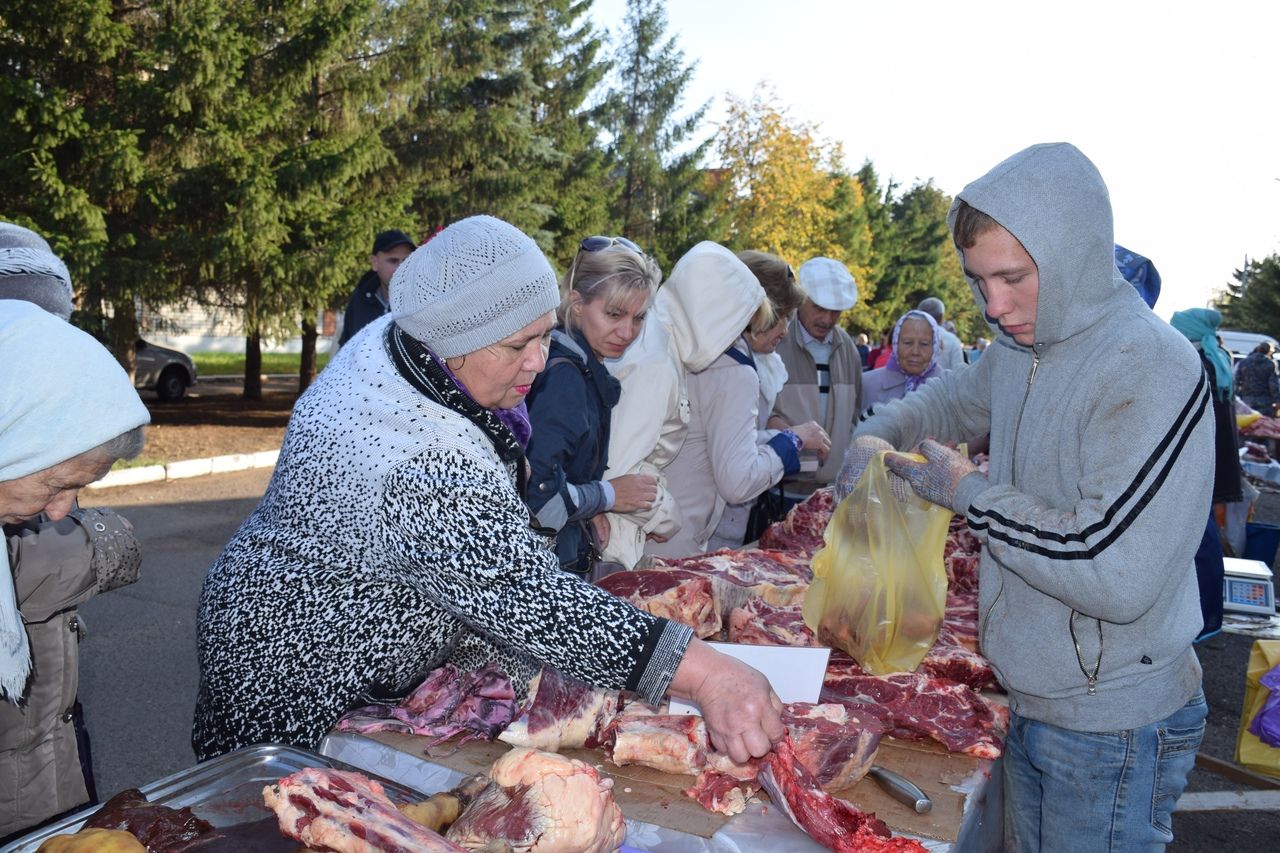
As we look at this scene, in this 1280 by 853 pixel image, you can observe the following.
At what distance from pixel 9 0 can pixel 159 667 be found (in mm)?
10223

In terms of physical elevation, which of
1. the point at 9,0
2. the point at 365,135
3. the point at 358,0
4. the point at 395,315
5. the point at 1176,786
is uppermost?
the point at 358,0

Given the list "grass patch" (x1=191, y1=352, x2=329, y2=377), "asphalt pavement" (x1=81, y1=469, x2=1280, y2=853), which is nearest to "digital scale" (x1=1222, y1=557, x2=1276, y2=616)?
"asphalt pavement" (x1=81, y1=469, x2=1280, y2=853)

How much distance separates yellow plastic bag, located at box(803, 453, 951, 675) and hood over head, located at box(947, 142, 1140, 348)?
2.40 ft

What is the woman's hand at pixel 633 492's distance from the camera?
11.7 ft

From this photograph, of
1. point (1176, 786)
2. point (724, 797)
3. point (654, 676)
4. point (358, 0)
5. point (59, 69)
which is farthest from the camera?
point (358, 0)

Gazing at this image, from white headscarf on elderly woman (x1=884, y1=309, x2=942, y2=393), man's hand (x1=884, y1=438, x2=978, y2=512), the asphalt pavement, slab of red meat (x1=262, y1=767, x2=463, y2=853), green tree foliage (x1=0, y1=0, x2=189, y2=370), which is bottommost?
the asphalt pavement

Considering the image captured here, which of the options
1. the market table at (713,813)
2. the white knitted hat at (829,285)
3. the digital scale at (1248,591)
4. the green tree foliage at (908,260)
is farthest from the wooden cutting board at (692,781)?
the green tree foliage at (908,260)

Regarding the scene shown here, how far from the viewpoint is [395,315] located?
2.12 meters

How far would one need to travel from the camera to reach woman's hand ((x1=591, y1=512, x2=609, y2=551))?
12.1 ft

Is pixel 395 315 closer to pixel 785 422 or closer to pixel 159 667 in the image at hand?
pixel 785 422

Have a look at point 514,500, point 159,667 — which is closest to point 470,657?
point 514,500

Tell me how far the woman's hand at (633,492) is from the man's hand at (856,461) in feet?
2.48

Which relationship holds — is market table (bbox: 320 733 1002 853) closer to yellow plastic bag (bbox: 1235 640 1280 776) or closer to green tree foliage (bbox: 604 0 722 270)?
yellow plastic bag (bbox: 1235 640 1280 776)

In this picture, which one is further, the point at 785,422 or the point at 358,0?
the point at 358,0
